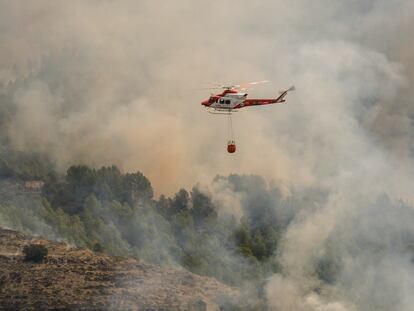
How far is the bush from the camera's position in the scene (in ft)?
443

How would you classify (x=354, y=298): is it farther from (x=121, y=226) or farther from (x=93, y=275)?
(x=121, y=226)

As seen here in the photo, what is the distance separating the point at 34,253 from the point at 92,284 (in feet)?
32.0

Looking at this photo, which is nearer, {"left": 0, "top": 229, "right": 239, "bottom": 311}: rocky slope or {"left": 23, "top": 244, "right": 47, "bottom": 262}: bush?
{"left": 0, "top": 229, "right": 239, "bottom": 311}: rocky slope

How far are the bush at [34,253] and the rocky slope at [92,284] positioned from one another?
29.0 inches

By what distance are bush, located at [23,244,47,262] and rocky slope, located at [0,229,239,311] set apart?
74cm

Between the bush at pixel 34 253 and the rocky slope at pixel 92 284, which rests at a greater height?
the bush at pixel 34 253

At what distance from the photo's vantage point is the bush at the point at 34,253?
135125mm

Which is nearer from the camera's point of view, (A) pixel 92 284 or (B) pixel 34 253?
(A) pixel 92 284

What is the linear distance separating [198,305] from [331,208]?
5939 centimetres

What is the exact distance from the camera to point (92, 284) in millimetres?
130875

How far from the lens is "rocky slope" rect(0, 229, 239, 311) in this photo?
126 m

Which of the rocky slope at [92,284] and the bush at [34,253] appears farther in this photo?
the bush at [34,253]

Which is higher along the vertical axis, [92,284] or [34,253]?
[34,253]

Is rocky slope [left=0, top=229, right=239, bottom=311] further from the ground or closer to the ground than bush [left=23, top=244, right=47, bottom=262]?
closer to the ground
